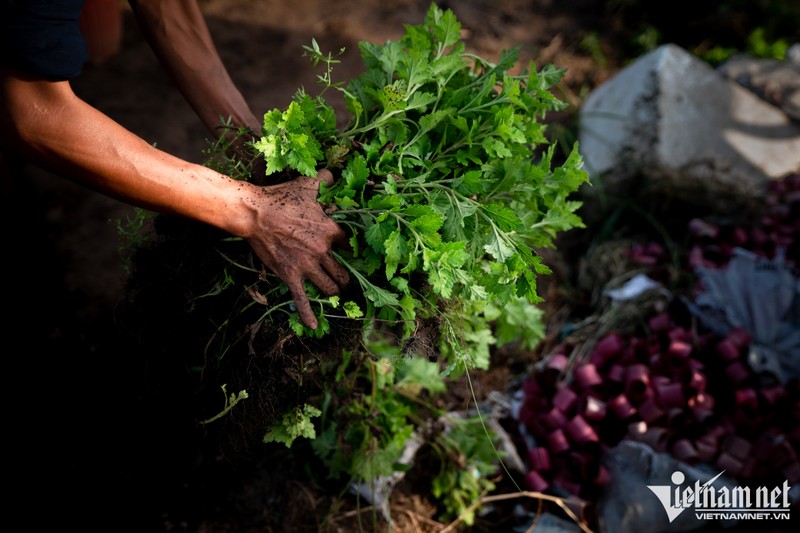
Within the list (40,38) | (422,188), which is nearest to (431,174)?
(422,188)

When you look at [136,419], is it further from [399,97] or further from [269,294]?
[399,97]

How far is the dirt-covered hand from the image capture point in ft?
5.58

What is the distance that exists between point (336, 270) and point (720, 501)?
2200 millimetres

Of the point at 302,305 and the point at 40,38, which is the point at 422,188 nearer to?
the point at 302,305

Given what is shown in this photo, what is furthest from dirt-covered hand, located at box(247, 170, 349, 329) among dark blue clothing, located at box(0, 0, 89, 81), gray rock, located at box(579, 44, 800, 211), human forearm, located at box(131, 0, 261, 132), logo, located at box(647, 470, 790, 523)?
gray rock, located at box(579, 44, 800, 211)

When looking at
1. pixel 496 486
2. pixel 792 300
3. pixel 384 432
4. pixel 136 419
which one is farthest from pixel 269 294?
pixel 792 300

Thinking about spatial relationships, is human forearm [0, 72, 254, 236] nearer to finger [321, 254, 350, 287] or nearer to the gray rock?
finger [321, 254, 350, 287]

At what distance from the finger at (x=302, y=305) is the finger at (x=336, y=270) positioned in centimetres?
10

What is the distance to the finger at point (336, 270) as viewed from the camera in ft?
5.69

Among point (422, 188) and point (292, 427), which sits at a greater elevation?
point (422, 188)

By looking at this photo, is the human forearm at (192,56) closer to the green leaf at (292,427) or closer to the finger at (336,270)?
the finger at (336,270)

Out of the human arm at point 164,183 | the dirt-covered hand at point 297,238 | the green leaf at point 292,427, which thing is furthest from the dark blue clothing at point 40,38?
the green leaf at point 292,427

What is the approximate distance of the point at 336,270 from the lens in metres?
1.77

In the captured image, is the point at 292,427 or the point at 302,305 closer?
the point at 302,305
